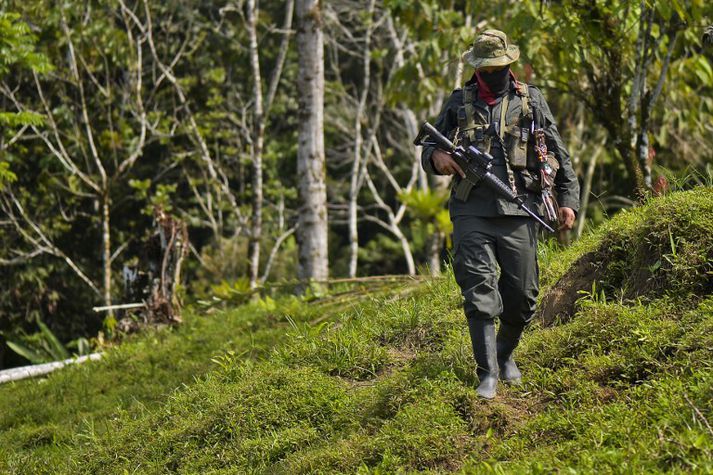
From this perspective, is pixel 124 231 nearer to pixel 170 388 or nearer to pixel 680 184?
pixel 170 388

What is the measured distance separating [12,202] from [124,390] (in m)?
14.7

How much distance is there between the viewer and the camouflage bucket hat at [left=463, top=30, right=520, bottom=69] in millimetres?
5724

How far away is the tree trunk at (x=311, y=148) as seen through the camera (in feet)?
39.0

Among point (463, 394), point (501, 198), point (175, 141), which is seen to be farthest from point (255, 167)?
point (463, 394)

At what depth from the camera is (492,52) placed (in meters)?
5.75

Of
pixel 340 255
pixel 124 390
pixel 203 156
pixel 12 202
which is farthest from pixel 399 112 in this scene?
pixel 124 390

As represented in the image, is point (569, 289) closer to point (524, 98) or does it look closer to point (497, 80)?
point (524, 98)

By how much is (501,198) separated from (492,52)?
87 cm

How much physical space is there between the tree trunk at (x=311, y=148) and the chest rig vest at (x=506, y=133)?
616 cm

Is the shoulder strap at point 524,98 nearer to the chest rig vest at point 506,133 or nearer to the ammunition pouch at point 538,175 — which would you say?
the chest rig vest at point 506,133

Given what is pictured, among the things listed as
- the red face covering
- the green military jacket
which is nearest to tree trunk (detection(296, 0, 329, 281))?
the green military jacket

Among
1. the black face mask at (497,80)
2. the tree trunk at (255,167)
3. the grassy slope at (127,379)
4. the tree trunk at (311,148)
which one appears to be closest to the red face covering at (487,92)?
the black face mask at (497,80)

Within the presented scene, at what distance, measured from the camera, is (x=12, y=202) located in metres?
22.3

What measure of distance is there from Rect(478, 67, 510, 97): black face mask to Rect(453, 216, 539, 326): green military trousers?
0.79 m
